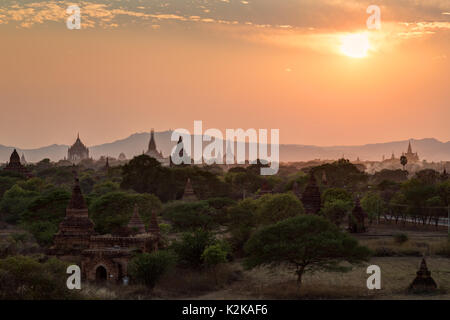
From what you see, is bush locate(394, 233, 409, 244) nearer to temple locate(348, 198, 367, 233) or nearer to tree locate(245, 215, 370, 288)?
temple locate(348, 198, 367, 233)

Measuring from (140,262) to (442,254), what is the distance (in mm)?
29288

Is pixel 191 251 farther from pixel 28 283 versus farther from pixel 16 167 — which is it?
pixel 16 167

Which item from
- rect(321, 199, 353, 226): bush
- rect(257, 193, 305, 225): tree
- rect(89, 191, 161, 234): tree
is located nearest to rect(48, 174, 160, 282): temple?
rect(89, 191, 161, 234): tree

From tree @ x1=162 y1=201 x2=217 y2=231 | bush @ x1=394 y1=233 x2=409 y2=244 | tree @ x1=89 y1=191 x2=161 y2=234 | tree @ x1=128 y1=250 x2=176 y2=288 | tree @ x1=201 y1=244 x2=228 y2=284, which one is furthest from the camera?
tree @ x1=162 y1=201 x2=217 y2=231

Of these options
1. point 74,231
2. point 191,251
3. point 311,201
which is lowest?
point 191,251

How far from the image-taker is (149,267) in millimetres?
41781

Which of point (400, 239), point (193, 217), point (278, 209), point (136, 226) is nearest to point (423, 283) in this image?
point (136, 226)

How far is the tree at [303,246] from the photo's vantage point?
43406 mm

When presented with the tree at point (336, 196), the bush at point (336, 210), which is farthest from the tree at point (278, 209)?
the tree at point (336, 196)

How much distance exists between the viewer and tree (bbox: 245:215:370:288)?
43406 millimetres

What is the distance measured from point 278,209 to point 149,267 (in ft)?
87.6

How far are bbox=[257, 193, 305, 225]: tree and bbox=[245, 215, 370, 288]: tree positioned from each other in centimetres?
1921
